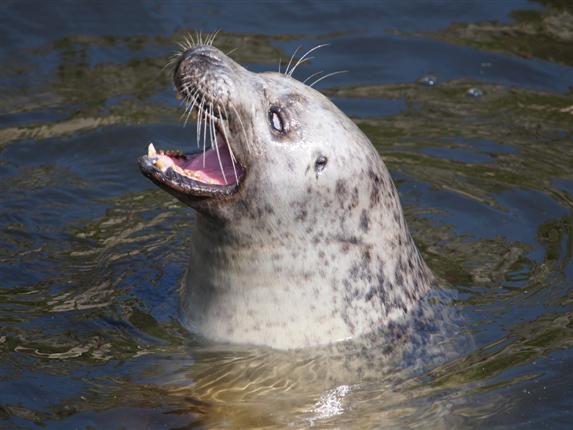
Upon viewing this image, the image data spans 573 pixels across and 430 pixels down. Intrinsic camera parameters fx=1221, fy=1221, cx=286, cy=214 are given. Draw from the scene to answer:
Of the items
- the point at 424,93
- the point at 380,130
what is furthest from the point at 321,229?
the point at 424,93

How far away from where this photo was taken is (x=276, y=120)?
6637 mm

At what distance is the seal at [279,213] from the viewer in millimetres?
6523

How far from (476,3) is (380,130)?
8.88 ft

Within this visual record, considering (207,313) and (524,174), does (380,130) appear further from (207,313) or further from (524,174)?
(207,313)

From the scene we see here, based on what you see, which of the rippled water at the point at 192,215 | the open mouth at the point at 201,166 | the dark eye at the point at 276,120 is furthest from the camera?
the dark eye at the point at 276,120

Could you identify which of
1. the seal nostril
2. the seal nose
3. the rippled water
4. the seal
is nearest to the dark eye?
the seal

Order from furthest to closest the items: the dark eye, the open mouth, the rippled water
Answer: the dark eye
the rippled water
the open mouth

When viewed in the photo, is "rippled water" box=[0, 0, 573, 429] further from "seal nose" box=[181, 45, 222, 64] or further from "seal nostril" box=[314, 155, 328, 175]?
"seal nose" box=[181, 45, 222, 64]

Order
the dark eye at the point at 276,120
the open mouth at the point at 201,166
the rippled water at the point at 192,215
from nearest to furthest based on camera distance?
the open mouth at the point at 201,166, the rippled water at the point at 192,215, the dark eye at the point at 276,120

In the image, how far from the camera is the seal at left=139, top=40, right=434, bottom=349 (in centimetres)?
652

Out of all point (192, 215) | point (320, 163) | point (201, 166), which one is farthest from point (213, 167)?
point (192, 215)

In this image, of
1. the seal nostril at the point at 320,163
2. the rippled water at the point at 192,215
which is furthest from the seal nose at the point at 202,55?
the rippled water at the point at 192,215

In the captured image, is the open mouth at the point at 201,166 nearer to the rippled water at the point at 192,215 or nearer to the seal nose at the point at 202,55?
the seal nose at the point at 202,55

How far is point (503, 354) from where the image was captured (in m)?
7.03
